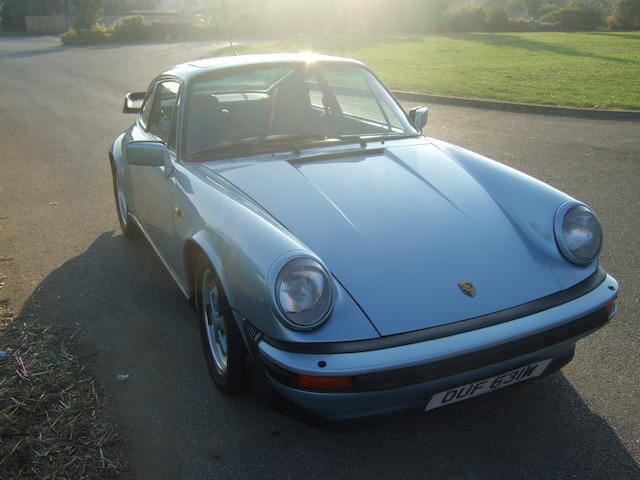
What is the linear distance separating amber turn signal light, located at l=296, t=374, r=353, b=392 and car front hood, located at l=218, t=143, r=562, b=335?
250 mm

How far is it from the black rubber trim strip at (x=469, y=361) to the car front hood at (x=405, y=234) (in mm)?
170

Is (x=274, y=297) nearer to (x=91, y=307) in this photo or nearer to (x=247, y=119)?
(x=247, y=119)

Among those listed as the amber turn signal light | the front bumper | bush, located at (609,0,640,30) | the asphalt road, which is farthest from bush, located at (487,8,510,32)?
the amber turn signal light

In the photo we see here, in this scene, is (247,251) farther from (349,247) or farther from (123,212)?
(123,212)

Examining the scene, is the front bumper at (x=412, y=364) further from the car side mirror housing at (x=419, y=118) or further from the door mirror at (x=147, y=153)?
the car side mirror housing at (x=419, y=118)

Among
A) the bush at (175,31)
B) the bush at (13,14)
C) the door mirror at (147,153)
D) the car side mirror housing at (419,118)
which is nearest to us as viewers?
the door mirror at (147,153)

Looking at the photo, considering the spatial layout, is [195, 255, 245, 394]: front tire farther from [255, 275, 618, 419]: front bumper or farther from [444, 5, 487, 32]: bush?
[444, 5, 487, 32]: bush

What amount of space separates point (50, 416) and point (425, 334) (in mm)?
1800

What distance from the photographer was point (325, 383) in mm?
2250

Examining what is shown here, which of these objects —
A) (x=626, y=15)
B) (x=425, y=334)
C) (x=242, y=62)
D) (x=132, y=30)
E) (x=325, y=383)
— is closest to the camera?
(x=325, y=383)

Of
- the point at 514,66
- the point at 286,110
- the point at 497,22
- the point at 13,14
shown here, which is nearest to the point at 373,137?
the point at 286,110

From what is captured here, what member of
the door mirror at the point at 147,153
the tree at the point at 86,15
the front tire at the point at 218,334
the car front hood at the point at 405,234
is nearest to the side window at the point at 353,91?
the car front hood at the point at 405,234

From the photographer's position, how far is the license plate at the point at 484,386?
2408 mm

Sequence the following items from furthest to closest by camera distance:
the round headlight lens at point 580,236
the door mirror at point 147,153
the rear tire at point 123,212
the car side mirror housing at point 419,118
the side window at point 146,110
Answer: the rear tire at point 123,212 → the side window at point 146,110 → the car side mirror housing at point 419,118 → the door mirror at point 147,153 → the round headlight lens at point 580,236
